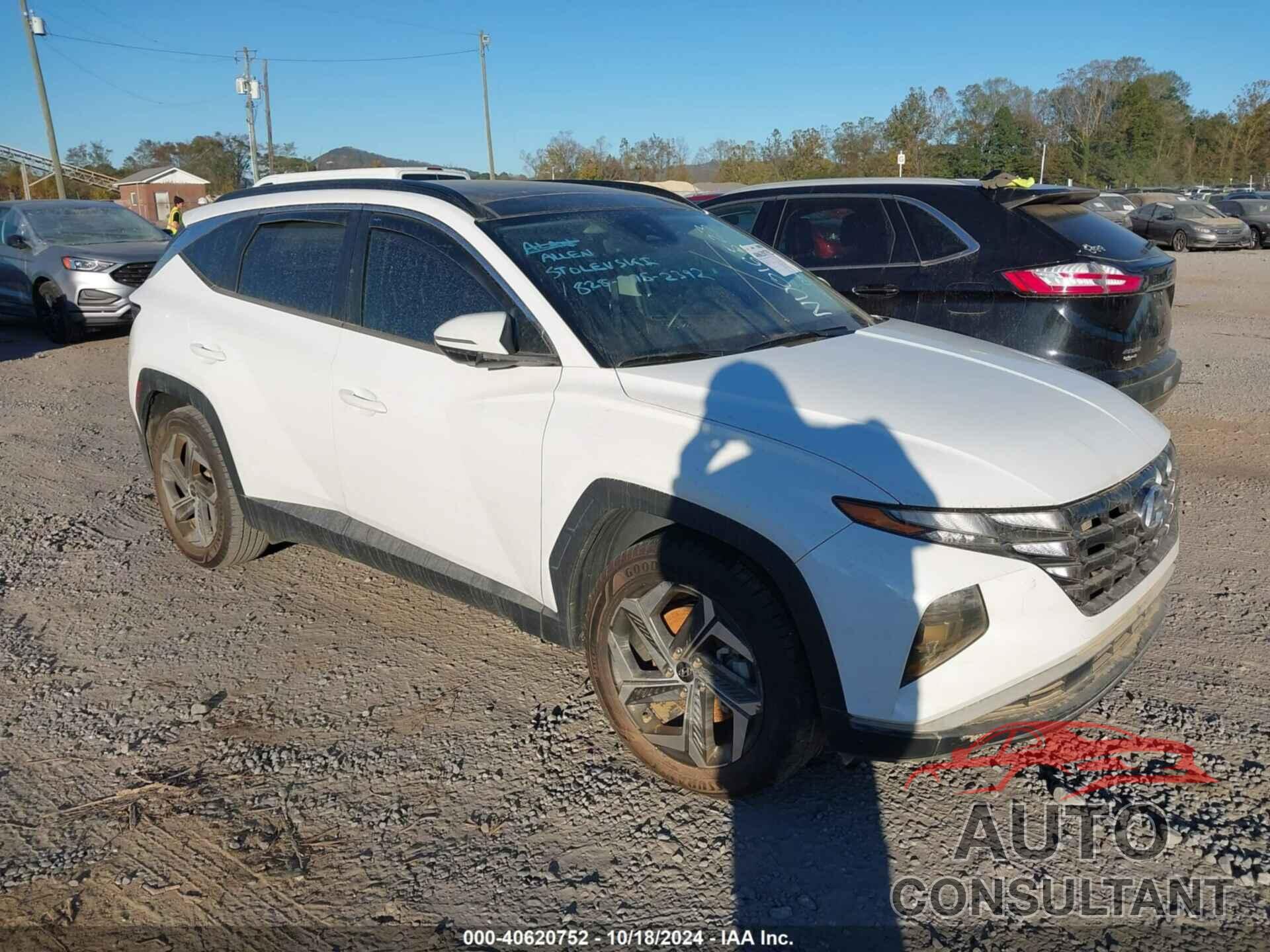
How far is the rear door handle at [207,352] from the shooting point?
4.45m

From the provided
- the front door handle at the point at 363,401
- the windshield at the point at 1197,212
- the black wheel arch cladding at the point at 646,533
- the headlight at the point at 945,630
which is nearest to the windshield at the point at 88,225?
the front door handle at the point at 363,401

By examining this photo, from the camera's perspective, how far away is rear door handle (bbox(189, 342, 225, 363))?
14.6 feet

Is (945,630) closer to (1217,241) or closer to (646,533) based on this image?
(646,533)

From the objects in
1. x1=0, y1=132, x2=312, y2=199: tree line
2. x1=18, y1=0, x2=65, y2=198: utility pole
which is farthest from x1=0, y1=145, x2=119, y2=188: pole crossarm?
x1=18, y1=0, x2=65, y2=198: utility pole

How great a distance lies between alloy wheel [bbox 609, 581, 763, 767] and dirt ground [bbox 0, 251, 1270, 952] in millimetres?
237

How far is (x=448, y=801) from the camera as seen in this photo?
3.16 metres

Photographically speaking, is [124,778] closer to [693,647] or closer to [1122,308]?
[693,647]

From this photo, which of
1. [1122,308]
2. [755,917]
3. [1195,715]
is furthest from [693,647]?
[1122,308]

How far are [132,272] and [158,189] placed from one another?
194 feet

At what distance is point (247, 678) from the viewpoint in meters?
3.99

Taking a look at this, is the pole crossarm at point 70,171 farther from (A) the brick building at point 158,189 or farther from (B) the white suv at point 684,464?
(B) the white suv at point 684,464

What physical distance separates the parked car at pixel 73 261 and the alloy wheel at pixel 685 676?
11.0 meters

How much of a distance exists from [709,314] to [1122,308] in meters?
2.88

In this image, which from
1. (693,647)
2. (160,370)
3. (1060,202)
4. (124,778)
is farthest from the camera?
(1060,202)
